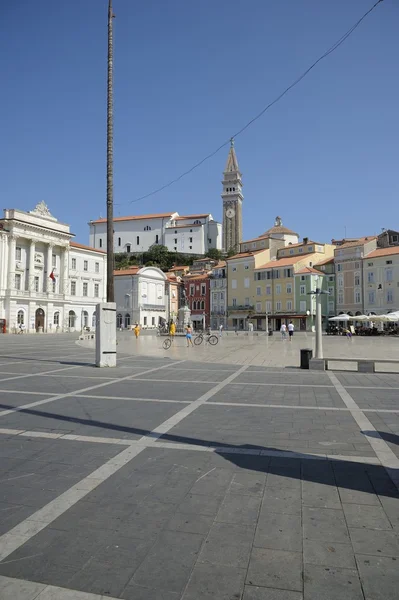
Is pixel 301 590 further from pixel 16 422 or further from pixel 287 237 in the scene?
pixel 287 237

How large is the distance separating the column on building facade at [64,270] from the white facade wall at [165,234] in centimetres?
5317

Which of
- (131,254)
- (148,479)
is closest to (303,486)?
(148,479)

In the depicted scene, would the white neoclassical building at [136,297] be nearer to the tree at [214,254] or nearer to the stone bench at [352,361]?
the tree at [214,254]

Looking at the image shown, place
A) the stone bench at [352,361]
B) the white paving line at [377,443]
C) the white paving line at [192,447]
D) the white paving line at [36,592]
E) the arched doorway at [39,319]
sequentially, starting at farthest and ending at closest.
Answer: the arched doorway at [39,319]
the stone bench at [352,361]
the white paving line at [192,447]
the white paving line at [377,443]
the white paving line at [36,592]

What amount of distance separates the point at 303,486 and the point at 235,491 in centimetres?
69

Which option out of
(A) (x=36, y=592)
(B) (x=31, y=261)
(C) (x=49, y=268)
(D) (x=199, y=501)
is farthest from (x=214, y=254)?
(A) (x=36, y=592)

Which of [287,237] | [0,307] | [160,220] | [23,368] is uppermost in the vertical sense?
[160,220]

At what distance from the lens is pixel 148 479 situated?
4.55 meters

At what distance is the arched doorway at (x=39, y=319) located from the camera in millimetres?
61781

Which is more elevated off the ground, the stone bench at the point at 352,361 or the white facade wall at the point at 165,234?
the white facade wall at the point at 165,234

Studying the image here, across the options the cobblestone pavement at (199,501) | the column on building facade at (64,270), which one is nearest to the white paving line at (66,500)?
the cobblestone pavement at (199,501)

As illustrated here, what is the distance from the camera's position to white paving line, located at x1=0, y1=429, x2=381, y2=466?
5262 mm

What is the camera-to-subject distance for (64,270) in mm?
67125

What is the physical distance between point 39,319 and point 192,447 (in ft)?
200
